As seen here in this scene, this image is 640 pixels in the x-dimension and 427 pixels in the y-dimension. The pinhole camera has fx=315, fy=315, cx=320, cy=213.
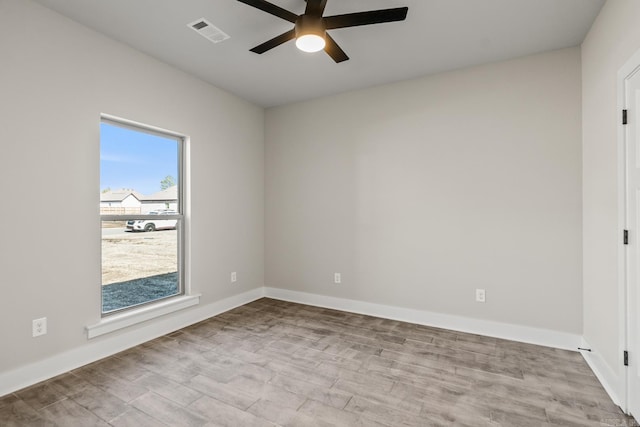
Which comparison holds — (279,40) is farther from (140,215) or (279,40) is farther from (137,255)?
(137,255)

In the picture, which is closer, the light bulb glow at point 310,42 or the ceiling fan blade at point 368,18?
the ceiling fan blade at point 368,18

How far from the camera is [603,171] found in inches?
90.7

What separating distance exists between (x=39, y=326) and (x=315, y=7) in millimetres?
2948

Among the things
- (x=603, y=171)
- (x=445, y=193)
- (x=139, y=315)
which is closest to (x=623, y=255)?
(x=603, y=171)

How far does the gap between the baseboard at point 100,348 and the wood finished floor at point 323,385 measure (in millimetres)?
81

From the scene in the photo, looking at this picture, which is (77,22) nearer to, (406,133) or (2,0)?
(2,0)

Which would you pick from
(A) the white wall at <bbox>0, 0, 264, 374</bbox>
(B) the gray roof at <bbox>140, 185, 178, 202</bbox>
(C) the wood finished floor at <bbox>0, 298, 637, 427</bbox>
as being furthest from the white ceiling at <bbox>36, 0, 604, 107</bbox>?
(C) the wood finished floor at <bbox>0, 298, 637, 427</bbox>

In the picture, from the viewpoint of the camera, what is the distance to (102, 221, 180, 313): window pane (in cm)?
289

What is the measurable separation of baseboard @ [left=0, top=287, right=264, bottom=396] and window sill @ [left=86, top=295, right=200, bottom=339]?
0.22 feet

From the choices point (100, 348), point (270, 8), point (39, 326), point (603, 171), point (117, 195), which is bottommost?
point (100, 348)

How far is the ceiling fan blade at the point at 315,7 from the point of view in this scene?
193 centimetres

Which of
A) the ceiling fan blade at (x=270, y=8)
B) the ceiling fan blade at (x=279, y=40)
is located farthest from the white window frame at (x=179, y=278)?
the ceiling fan blade at (x=270, y=8)

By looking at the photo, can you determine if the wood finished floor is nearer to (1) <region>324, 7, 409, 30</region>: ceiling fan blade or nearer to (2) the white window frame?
(2) the white window frame

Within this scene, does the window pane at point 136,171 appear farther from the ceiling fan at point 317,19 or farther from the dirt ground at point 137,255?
the ceiling fan at point 317,19
